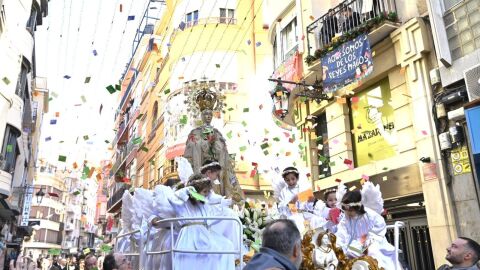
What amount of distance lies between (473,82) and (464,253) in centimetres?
614

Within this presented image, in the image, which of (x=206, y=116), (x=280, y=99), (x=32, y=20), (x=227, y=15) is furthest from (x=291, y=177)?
(x=227, y=15)

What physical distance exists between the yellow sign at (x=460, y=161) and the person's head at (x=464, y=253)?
18.4 ft

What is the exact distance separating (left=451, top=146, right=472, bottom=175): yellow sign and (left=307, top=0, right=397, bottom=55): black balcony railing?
3.92 meters

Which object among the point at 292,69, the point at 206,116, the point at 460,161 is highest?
the point at 292,69

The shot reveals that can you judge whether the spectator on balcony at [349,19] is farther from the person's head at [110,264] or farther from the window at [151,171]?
the window at [151,171]

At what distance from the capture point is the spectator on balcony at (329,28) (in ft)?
40.9

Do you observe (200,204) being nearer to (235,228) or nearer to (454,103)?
(235,228)

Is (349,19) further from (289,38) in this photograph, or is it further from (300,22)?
(289,38)

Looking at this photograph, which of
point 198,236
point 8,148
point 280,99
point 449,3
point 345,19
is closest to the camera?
point 198,236

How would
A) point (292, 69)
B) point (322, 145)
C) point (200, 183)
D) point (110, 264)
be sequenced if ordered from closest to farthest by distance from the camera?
point (110, 264) < point (200, 183) < point (322, 145) < point (292, 69)

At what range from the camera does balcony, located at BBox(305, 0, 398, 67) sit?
10.7 m

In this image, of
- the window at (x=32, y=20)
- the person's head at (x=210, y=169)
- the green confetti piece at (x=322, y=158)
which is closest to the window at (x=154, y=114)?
the window at (x=32, y=20)

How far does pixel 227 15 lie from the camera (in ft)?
81.0

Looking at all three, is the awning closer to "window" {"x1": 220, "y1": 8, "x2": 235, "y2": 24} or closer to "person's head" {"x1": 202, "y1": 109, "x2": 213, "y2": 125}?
"window" {"x1": 220, "y1": 8, "x2": 235, "y2": 24}
